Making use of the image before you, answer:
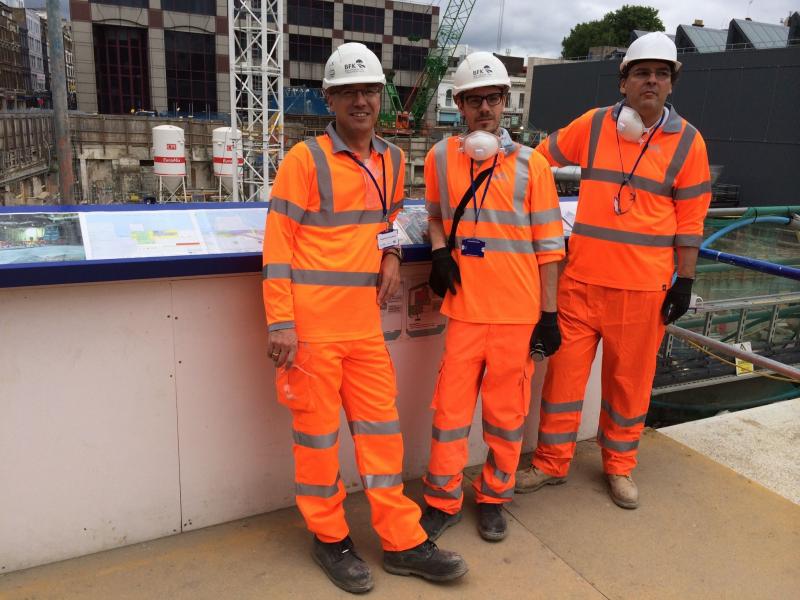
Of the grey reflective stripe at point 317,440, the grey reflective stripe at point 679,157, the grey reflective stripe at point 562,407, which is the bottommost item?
the grey reflective stripe at point 562,407

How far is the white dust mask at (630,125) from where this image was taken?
9.07 feet

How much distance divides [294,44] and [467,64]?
42.7m

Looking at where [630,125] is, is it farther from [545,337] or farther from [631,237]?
[545,337]

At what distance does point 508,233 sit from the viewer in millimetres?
2553

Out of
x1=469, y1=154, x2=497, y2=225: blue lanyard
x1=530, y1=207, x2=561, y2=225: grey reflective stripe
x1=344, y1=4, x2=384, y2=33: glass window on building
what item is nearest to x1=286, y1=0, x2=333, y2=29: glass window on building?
x1=344, y1=4, x2=384, y2=33: glass window on building

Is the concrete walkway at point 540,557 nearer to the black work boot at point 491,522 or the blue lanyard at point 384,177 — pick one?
the black work boot at point 491,522

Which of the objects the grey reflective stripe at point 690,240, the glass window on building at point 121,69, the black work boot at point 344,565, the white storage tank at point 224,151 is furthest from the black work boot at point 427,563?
the glass window on building at point 121,69

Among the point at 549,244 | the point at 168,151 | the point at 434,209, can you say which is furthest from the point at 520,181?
the point at 168,151

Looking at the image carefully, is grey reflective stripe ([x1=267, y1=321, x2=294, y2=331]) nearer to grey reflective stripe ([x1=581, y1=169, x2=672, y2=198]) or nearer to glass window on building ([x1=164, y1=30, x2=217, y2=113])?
grey reflective stripe ([x1=581, y1=169, x2=672, y2=198])

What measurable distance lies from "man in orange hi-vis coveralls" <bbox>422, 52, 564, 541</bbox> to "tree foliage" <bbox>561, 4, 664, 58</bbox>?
200 feet

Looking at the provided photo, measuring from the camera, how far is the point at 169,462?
2.56 meters

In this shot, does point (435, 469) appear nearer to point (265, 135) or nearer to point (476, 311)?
point (476, 311)

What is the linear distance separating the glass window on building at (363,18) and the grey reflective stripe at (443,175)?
43355 mm

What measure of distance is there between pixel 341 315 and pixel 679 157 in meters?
1.66
